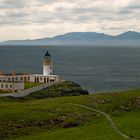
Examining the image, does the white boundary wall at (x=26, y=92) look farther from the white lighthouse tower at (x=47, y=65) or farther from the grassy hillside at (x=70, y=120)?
the white lighthouse tower at (x=47, y=65)

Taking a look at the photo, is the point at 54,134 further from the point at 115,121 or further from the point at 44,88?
the point at 44,88

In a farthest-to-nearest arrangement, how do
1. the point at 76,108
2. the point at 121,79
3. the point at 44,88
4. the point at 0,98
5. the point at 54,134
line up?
the point at 121,79
the point at 44,88
the point at 0,98
the point at 76,108
the point at 54,134

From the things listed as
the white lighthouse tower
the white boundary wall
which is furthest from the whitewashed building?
the white boundary wall

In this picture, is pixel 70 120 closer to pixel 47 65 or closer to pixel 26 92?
pixel 26 92

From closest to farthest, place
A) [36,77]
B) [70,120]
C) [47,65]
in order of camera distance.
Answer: [70,120] < [36,77] < [47,65]

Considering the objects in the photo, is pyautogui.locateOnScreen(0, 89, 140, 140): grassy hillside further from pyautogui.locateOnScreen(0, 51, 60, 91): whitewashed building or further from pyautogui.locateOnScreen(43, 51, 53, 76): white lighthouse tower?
pyautogui.locateOnScreen(43, 51, 53, 76): white lighthouse tower

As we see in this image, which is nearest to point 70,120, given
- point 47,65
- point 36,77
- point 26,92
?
point 26,92

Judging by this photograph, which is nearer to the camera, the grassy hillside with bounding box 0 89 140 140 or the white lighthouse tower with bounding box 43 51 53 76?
the grassy hillside with bounding box 0 89 140 140

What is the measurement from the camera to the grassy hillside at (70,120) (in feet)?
157

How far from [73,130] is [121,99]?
68.4ft

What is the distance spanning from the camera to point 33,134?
50.7 metres

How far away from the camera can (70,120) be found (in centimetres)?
5656

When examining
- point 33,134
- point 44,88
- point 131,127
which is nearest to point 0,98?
point 44,88

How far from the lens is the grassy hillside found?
47938 mm
